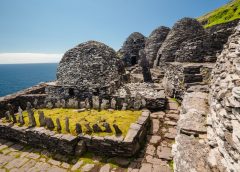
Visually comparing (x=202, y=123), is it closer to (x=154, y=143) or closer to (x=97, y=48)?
(x=154, y=143)

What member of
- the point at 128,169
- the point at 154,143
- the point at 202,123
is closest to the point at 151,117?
the point at 154,143

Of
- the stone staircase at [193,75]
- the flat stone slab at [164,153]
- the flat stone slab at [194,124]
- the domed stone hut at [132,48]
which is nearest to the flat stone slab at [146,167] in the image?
the flat stone slab at [164,153]

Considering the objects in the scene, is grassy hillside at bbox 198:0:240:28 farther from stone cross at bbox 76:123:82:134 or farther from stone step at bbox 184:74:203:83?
stone cross at bbox 76:123:82:134

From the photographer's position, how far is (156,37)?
2005cm

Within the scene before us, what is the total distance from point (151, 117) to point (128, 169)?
3262 mm

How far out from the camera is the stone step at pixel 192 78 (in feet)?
24.9

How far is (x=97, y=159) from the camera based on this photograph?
16.3 ft

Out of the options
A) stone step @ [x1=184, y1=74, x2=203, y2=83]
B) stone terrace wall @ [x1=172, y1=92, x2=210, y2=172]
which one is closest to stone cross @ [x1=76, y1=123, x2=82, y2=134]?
stone terrace wall @ [x1=172, y1=92, x2=210, y2=172]

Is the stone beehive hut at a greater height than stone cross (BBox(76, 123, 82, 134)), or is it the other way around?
the stone beehive hut

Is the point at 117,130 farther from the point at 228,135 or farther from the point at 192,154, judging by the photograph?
the point at 228,135

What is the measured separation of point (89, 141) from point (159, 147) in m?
2.58

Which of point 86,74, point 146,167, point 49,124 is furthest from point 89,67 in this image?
point 146,167

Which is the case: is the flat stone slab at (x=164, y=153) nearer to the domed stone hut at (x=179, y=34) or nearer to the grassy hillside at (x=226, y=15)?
the domed stone hut at (x=179, y=34)

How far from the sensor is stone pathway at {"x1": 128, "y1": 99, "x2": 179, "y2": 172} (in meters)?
4.34
